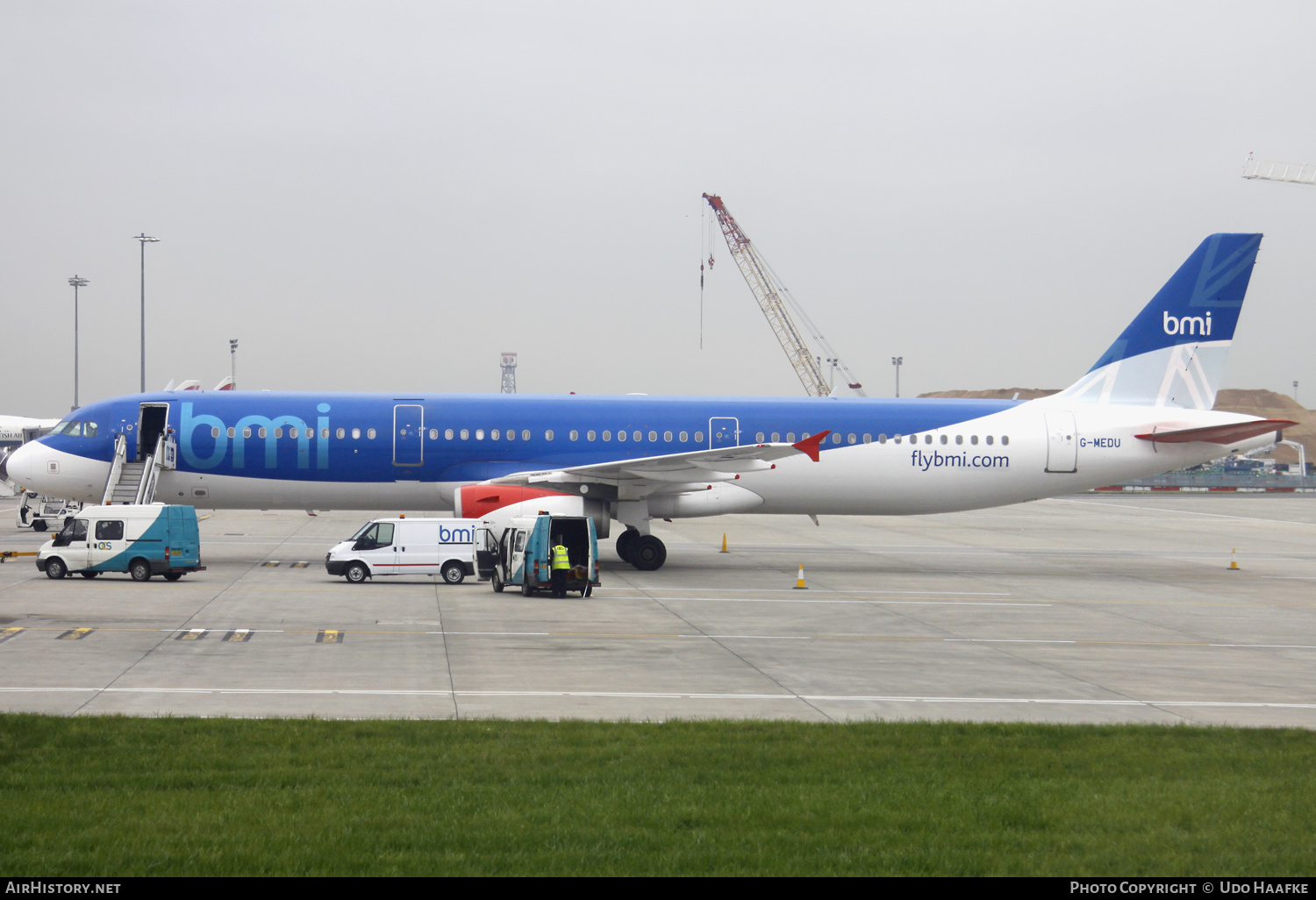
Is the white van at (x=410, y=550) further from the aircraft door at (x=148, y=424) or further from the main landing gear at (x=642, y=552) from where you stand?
the aircraft door at (x=148, y=424)

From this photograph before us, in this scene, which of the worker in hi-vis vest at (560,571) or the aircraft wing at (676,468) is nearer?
the worker in hi-vis vest at (560,571)

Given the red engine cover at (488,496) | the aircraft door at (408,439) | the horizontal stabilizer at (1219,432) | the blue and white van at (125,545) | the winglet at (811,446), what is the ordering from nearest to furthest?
the blue and white van at (125,545) → the winglet at (811,446) → the red engine cover at (488,496) → the aircraft door at (408,439) → the horizontal stabilizer at (1219,432)

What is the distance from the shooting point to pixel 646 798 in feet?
30.4

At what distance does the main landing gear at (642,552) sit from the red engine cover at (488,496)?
2.84 metres

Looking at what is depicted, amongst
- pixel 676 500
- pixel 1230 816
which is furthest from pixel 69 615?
pixel 1230 816

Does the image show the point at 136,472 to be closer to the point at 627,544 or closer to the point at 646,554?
the point at 627,544

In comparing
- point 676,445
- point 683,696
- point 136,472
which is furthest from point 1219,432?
point 136,472

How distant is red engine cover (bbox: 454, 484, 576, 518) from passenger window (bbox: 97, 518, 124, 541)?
8.00 m

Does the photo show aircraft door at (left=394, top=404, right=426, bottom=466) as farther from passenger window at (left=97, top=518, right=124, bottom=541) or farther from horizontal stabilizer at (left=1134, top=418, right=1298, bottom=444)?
horizontal stabilizer at (left=1134, top=418, right=1298, bottom=444)

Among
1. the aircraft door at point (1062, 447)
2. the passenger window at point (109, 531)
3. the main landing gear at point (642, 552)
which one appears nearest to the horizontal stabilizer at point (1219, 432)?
the aircraft door at point (1062, 447)

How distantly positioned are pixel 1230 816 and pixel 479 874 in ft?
19.6

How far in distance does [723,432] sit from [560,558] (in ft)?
29.6

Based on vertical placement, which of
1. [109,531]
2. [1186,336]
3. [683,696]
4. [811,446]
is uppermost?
[1186,336]

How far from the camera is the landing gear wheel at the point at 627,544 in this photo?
31.1m
